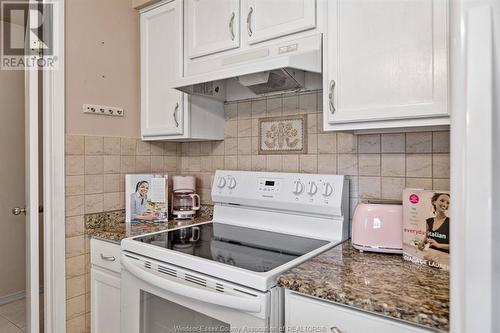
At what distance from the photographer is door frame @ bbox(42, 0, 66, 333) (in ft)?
5.31

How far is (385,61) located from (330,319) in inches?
34.6

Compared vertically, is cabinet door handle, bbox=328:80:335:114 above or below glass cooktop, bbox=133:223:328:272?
above

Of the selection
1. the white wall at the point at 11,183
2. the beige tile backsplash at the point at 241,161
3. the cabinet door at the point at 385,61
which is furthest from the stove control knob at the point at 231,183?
the white wall at the point at 11,183

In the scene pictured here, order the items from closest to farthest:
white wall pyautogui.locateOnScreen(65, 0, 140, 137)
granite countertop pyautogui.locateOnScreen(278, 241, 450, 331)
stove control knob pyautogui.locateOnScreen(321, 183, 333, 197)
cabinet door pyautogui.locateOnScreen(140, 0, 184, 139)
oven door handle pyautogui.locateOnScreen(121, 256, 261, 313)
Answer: granite countertop pyautogui.locateOnScreen(278, 241, 450, 331), oven door handle pyautogui.locateOnScreen(121, 256, 261, 313), stove control knob pyautogui.locateOnScreen(321, 183, 333, 197), white wall pyautogui.locateOnScreen(65, 0, 140, 137), cabinet door pyautogui.locateOnScreen(140, 0, 184, 139)

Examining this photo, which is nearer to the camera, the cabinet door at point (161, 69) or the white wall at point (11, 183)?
the cabinet door at point (161, 69)

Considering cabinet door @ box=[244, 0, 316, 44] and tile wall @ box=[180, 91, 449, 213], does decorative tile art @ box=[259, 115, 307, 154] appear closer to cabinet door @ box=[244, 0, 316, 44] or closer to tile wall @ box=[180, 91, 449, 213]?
tile wall @ box=[180, 91, 449, 213]

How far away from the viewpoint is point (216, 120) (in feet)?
6.56

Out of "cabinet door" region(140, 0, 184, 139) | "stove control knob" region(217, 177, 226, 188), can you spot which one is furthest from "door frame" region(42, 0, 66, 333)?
"stove control knob" region(217, 177, 226, 188)

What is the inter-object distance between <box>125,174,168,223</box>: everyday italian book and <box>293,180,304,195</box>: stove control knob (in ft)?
2.61

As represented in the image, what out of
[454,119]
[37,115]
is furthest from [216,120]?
[454,119]

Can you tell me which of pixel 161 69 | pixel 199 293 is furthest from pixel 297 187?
pixel 161 69

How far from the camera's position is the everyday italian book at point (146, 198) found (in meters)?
1.86

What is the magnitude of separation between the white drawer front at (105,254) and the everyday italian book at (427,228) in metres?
1.28

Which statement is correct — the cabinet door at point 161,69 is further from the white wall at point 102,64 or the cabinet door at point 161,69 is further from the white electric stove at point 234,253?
the white electric stove at point 234,253
